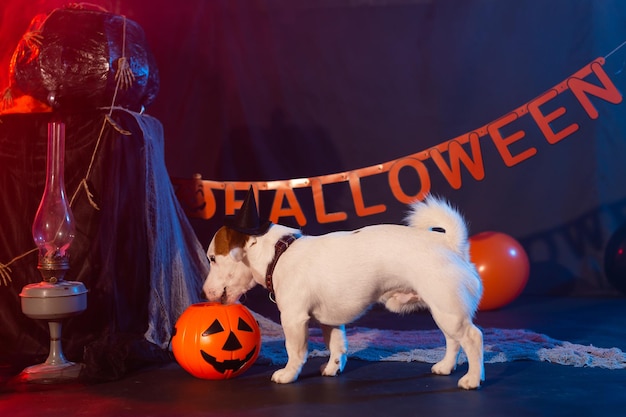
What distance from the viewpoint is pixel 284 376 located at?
329 cm

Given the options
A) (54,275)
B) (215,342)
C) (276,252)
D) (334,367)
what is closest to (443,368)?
(334,367)

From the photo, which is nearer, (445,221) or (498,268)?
(445,221)

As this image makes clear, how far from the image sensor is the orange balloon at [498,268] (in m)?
5.30

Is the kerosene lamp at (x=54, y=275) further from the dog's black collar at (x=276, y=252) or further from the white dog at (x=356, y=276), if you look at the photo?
the dog's black collar at (x=276, y=252)

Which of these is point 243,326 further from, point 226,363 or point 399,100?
point 399,100

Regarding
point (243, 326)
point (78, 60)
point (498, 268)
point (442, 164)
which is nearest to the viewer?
point (243, 326)

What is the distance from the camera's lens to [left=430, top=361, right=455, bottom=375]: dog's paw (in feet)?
11.2

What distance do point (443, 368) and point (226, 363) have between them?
3.33 feet

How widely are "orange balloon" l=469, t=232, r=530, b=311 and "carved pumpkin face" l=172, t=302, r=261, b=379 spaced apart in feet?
7.94

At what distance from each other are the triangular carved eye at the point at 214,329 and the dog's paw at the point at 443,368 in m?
1.02

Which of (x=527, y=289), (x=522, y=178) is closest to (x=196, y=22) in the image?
(x=522, y=178)

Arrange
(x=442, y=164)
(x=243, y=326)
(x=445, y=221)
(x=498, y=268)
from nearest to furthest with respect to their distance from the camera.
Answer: (x=445, y=221) → (x=243, y=326) → (x=498, y=268) → (x=442, y=164)

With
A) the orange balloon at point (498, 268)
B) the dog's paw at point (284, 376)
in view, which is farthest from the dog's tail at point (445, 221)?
the orange balloon at point (498, 268)

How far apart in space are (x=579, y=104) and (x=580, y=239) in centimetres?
115
